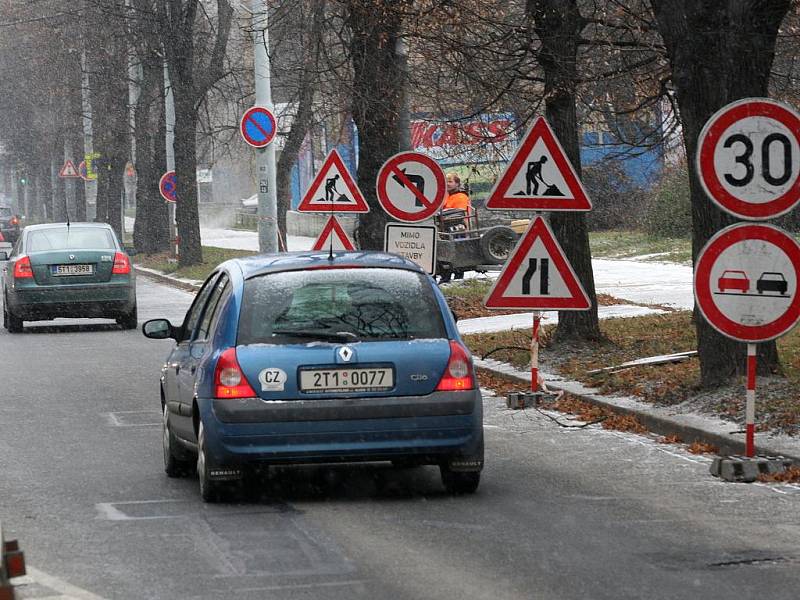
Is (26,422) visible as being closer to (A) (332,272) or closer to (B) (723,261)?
(A) (332,272)

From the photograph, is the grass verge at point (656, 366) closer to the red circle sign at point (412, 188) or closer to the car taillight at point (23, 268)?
the red circle sign at point (412, 188)

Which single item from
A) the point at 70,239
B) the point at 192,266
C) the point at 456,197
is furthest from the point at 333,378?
the point at 192,266

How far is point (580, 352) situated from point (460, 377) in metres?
7.62

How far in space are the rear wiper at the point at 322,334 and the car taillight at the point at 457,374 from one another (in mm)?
495

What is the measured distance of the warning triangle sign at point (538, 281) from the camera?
12.7m

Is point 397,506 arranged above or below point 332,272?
below

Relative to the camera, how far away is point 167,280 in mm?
37812

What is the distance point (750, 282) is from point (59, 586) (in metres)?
4.71

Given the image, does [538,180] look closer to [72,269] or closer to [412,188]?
[412,188]

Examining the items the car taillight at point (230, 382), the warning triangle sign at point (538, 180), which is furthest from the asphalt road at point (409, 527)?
the warning triangle sign at point (538, 180)

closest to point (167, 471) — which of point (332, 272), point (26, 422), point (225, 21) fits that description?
point (332, 272)

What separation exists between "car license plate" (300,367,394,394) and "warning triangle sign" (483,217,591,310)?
4.21 meters

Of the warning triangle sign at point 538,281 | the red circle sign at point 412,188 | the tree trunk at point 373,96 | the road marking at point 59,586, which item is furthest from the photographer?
the tree trunk at point 373,96

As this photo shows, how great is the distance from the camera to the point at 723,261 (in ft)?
31.9
